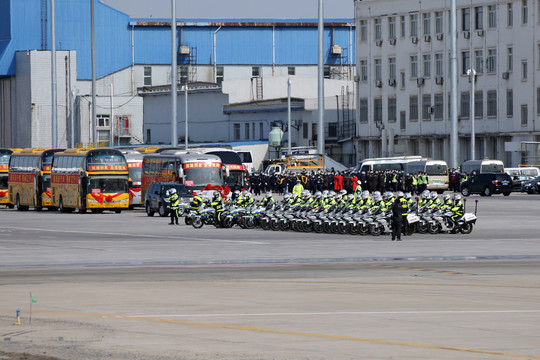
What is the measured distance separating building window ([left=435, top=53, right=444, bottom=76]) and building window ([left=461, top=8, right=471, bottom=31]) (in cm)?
319

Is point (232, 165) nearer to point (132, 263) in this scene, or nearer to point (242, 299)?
point (132, 263)

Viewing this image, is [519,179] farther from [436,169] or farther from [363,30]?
[363,30]

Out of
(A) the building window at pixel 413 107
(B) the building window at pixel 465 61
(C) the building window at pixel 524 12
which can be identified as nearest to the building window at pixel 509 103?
(B) the building window at pixel 465 61

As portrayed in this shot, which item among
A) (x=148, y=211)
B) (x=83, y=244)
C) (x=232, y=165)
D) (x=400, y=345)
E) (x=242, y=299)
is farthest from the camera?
(x=232, y=165)

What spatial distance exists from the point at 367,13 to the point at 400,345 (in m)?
93.4

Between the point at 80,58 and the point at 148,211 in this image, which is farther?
the point at 80,58

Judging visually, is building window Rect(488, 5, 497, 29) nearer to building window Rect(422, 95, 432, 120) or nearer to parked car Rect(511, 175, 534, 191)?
building window Rect(422, 95, 432, 120)

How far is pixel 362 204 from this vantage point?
40469 millimetres

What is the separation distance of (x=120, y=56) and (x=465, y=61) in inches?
1694

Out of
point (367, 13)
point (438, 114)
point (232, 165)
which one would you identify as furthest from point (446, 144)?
point (232, 165)

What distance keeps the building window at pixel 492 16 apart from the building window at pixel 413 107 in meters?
10.8

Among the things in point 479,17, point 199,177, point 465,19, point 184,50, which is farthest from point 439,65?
point 199,177

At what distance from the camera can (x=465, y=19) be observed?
314ft

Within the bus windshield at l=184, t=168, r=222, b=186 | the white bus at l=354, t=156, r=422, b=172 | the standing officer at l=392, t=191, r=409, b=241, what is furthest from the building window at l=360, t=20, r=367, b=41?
the standing officer at l=392, t=191, r=409, b=241
